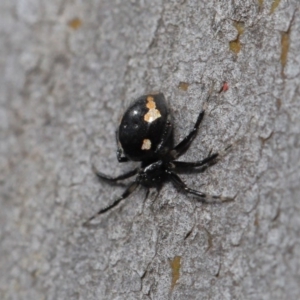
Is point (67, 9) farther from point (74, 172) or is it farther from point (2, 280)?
point (2, 280)

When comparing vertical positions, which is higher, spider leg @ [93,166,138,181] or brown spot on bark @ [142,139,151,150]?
brown spot on bark @ [142,139,151,150]

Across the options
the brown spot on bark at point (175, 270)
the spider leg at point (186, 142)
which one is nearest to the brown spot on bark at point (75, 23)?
the spider leg at point (186, 142)

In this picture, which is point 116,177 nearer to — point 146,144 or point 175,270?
point 146,144

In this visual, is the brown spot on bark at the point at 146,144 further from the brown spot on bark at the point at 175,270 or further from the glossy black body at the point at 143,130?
the brown spot on bark at the point at 175,270

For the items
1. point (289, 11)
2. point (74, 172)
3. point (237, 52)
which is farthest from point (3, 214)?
point (289, 11)

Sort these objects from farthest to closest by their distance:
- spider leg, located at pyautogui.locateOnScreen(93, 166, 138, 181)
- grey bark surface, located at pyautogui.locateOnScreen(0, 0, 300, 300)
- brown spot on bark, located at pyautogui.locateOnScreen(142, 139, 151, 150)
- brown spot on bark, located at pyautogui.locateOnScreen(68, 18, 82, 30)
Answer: brown spot on bark, located at pyautogui.locateOnScreen(68, 18, 82, 30)
spider leg, located at pyautogui.locateOnScreen(93, 166, 138, 181)
brown spot on bark, located at pyautogui.locateOnScreen(142, 139, 151, 150)
grey bark surface, located at pyautogui.locateOnScreen(0, 0, 300, 300)

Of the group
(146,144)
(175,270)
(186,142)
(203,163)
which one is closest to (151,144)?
(146,144)

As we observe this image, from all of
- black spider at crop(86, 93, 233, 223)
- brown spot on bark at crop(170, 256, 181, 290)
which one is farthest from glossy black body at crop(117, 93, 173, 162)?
brown spot on bark at crop(170, 256, 181, 290)

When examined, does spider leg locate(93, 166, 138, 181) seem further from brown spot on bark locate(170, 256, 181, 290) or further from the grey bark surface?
brown spot on bark locate(170, 256, 181, 290)
